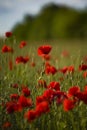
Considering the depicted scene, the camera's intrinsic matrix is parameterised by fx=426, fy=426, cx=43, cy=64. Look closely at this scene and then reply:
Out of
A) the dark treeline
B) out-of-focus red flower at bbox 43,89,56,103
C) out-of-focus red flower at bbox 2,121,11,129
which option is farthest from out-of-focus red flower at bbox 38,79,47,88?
the dark treeline

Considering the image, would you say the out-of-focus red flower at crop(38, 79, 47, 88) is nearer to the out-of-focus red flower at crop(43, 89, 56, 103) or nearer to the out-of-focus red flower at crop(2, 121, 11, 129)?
the out-of-focus red flower at crop(43, 89, 56, 103)

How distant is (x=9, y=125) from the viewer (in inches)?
123

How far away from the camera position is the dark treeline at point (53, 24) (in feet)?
83.8

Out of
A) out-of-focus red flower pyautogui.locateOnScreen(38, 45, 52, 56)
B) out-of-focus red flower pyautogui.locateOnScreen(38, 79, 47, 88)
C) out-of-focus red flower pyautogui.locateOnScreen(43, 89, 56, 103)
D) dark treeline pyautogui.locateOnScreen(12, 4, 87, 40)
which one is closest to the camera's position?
out-of-focus red flower pyautogui.locateOnScreen(43, 89, 56, 103)

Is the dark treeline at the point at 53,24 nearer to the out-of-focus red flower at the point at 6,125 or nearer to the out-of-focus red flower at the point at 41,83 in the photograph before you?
the out-of-focus red flower at the point at 41,83

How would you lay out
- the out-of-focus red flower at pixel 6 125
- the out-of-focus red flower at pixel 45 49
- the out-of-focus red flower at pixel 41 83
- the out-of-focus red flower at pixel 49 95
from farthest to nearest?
the out-of-focus red flower at pixel 45 49, the out-of-focus red flower at pixel 41 83, the out-of-focus red flower at pixel 49 95, the out-of-focus red flower at pixel 6 125

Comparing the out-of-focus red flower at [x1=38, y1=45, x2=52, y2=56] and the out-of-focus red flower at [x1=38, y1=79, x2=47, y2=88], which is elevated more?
the out-of-focus red flower at [x1=38, y1=45, x2=52, y2=56]

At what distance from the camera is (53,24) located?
27375mm

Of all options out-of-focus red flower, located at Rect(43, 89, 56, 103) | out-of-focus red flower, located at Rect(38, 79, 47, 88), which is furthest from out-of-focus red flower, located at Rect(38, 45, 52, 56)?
out-of-focus red flower, located at Rect(43, 89, 56, 103)

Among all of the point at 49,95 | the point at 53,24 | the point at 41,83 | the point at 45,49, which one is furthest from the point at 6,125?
the point at 53,24

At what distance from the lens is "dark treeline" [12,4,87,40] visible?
83.8 feet

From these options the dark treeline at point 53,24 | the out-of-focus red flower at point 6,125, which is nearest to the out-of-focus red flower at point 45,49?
the out-of-focus red flower at point 6,125

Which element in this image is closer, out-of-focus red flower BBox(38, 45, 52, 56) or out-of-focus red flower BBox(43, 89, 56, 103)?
out-of-focus red flower BBox(43, 89, 56, 103)

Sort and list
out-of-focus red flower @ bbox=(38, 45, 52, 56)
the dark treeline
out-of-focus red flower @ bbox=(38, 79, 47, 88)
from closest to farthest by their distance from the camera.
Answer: out-of-focus red flower @ bbox=(38, 79, 47, 88), out-of-focus red flower @ bbox=(38, 45, 52, 56), the dark treeline
